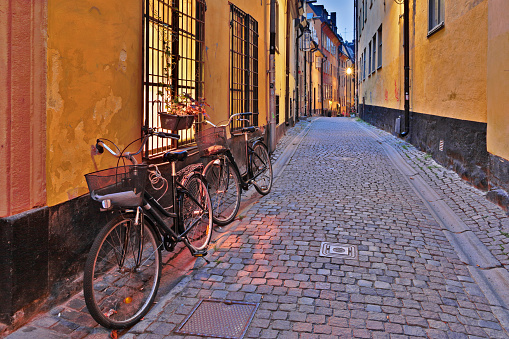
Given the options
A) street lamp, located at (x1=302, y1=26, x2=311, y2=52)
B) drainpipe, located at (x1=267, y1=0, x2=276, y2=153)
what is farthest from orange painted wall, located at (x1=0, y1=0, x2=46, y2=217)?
street lamp, located at (x1=302, y1=26, x2=311, y2=52)

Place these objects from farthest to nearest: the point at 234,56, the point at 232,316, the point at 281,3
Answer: the point at 281,3
the point at 234,56
the point at 232,316

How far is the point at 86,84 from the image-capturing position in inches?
148

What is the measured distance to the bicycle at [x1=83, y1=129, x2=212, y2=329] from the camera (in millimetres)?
3029

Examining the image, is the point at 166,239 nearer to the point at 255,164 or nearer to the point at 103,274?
the point at 103,274

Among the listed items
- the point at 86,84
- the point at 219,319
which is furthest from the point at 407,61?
the point at 219,319

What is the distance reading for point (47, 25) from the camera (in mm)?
3223

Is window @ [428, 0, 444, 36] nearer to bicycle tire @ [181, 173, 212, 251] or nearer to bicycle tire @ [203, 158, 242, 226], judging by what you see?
bicycle tire @ [203, 158, 242, 226]

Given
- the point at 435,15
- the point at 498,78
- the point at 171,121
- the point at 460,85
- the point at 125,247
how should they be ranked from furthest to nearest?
the point at 435,15 < the point at 460,85 < the point at 498,78 < the point at 171,121 < the point at 125,247

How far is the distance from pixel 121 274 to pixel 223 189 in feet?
8.29

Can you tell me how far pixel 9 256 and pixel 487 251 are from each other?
441 cm

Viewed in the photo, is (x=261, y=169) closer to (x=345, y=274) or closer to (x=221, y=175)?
(x=221, y=175)

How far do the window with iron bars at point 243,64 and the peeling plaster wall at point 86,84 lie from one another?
154 inches

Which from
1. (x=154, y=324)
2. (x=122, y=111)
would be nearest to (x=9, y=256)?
(x=154, y=324)

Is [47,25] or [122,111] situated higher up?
[47,25]
